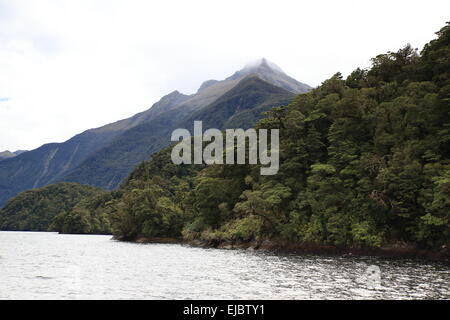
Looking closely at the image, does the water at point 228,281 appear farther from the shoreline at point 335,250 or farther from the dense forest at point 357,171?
the dense forest at point 357,171

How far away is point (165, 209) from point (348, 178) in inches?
2513

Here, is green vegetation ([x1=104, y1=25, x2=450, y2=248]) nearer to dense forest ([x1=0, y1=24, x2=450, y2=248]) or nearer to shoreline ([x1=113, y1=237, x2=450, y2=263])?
dense forest ([x1=0, y1=24, x2=450, y2=248])

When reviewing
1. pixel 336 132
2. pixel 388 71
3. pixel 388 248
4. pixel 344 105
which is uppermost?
pixel 388 71

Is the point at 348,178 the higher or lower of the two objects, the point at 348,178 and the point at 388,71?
the lower

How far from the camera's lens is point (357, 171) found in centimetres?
7125

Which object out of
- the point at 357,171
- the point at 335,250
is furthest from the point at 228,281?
the point at 357,171

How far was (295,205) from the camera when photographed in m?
81.0

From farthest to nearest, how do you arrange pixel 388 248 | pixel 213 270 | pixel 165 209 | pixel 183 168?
pixel 183 168, pixel 165 209, pixel 388 248, pixel 213 270

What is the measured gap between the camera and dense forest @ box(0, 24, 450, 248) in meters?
62.7

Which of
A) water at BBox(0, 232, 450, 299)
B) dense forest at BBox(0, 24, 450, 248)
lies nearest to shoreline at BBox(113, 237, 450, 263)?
dense forest at BBox(0, 24, 450, 248)

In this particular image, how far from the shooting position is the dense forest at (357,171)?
62656 mm

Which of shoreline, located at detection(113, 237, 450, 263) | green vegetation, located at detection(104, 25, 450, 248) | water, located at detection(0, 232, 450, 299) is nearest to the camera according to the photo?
water, located at detection(0, 232, 450, 299)
